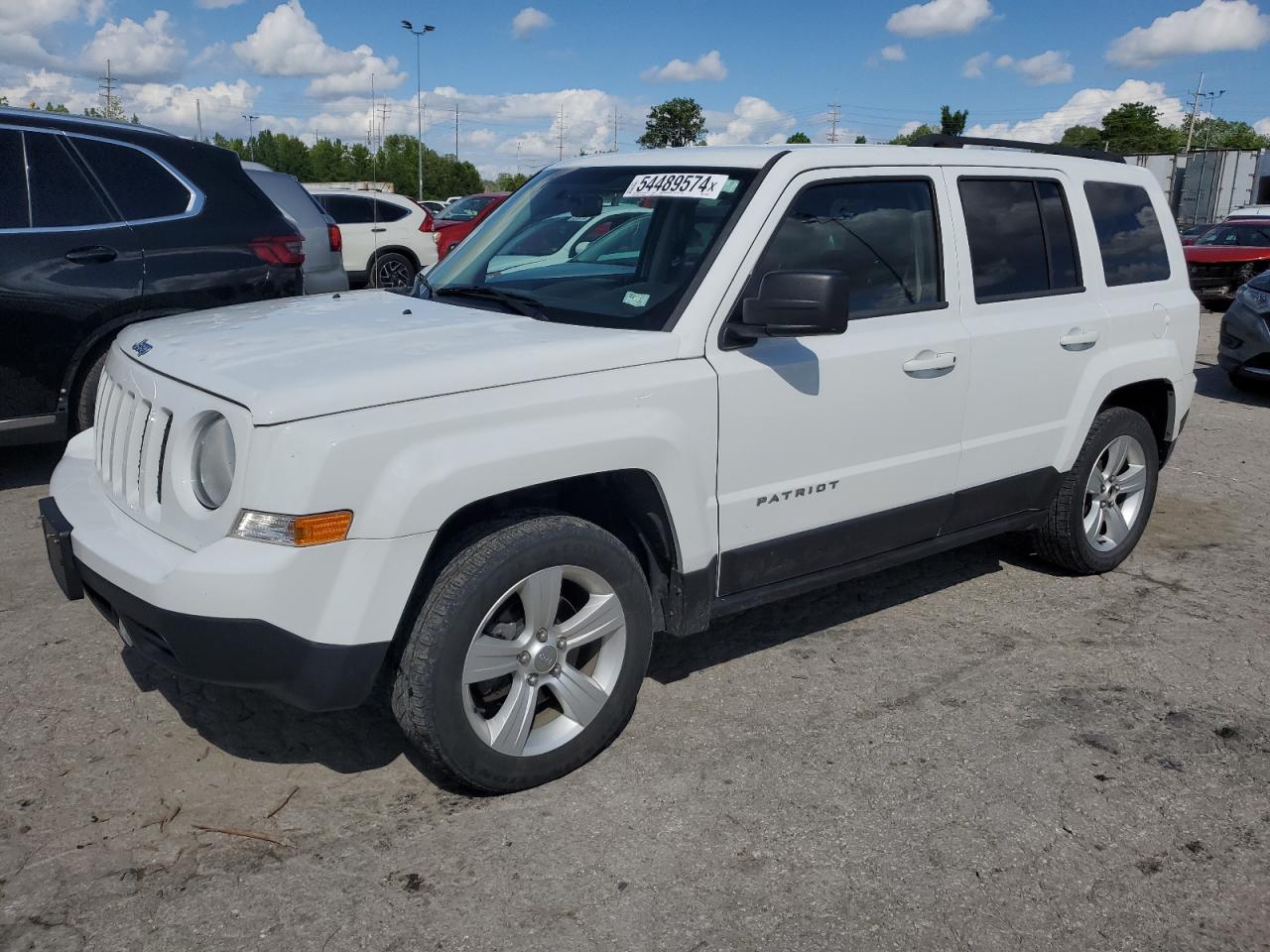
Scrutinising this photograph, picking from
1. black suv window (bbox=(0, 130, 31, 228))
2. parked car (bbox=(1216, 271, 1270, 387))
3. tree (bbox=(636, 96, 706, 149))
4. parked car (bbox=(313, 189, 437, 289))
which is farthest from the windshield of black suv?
tree (bbox=(636, 96, 706, 149))

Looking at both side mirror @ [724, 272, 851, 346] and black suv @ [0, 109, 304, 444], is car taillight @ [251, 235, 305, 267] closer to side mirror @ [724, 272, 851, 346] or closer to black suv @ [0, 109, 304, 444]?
black suv @ [0, 109, 304, 444]

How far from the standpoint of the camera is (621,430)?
3.13 metres

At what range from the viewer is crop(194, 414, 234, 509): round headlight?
111 inches

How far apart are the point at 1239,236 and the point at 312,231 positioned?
15.3 meters

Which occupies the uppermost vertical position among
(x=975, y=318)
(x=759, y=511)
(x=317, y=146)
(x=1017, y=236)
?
(x=317, y=146)

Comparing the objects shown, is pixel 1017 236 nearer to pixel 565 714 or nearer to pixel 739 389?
pixel 739 389

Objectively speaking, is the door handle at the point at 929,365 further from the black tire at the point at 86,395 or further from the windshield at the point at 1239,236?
the windshield at the point at 1239,236

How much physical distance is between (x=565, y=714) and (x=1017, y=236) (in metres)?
2.66

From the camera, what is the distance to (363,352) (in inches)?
120

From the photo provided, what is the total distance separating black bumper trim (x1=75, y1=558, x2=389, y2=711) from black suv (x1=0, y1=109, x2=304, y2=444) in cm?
330

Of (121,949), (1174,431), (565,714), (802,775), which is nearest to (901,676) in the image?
(802,775)

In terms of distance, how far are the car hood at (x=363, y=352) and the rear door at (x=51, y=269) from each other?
7.17ft

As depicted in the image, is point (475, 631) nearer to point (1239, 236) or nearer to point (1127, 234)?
point (1127, 234)

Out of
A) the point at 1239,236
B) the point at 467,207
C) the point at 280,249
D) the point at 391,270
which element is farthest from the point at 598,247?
the point at 467,207
